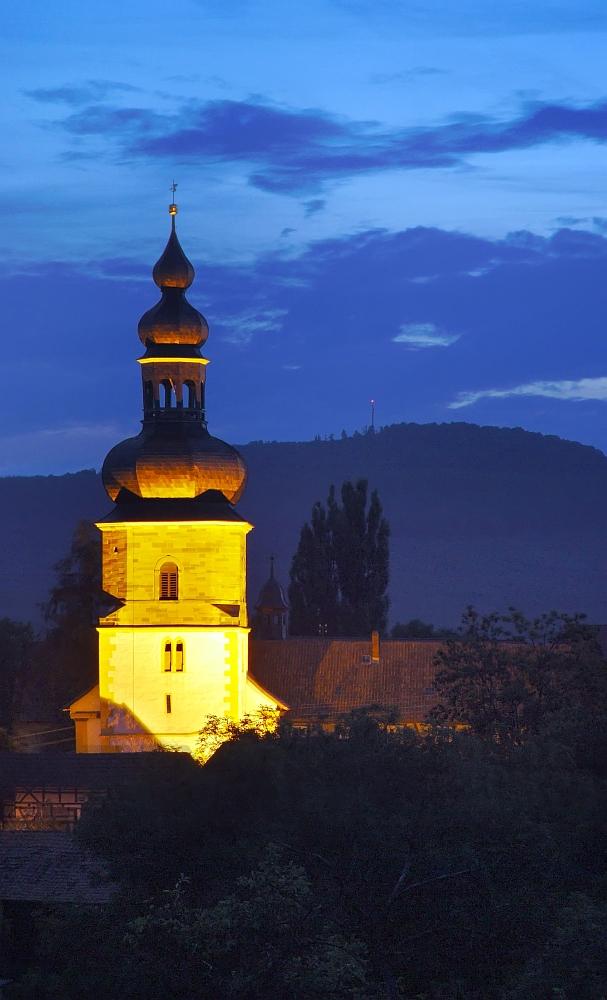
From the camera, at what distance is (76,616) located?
248ft

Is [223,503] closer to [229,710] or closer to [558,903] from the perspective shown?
[229,710]

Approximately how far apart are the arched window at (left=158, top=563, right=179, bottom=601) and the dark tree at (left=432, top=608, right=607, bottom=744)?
9556 millimetres

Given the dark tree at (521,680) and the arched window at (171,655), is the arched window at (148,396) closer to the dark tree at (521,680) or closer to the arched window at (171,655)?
the arched window at (171,655)

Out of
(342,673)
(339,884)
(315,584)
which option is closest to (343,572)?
(315,584)

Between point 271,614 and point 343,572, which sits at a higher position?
point 343,572

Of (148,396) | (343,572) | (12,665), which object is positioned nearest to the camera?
(148,396)

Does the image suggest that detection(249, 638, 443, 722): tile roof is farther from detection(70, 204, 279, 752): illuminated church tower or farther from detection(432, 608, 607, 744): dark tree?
detection(432, 608, 607, 744): dark tree

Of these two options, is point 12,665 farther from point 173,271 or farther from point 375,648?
point 173,271

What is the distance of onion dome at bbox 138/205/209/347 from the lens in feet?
218

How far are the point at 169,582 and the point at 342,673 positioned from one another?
9227 mm

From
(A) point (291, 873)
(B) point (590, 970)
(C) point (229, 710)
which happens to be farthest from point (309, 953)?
→ (C) point (229, 710)

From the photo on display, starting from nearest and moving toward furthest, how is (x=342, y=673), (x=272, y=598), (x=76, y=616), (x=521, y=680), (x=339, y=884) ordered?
(x=339, y=884)
(x=521, y=680)
(x=342, y=673)
(x=76, y=616)
(x=272, y=598)

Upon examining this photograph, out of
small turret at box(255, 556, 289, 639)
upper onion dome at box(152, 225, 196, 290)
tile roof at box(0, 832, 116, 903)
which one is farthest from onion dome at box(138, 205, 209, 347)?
tile roof at box(0, 832, 116, 903)

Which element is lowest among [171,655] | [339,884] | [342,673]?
[339,884]
